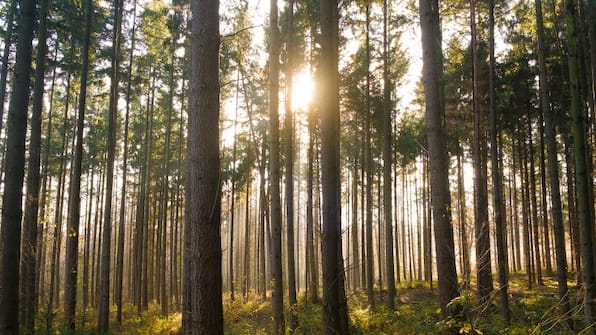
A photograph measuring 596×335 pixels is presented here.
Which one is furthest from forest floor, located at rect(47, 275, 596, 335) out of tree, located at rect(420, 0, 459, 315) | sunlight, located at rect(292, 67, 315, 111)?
sunlight, located at rect(292, 67, 315, 111)

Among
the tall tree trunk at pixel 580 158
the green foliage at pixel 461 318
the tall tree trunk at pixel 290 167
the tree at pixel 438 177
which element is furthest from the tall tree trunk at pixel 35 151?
the tall tree trunk at pixel 580 158

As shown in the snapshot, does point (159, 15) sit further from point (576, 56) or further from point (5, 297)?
point (576, 56)

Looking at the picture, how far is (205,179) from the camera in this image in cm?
448

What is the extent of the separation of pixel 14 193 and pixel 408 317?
11.2 metres

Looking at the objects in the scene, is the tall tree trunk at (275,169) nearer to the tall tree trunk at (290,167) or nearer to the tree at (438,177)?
the tall tree trunk at (290,167)

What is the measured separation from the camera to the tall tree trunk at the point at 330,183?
6098mm

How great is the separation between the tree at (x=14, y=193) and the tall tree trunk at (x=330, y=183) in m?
5.59

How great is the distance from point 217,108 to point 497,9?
12.1m

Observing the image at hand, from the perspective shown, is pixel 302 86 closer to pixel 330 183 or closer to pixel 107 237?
pixel 107 237

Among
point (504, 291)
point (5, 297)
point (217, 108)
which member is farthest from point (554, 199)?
point (5, 297)

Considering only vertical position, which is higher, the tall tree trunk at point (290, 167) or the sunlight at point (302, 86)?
the sunlight at point (302, 86)

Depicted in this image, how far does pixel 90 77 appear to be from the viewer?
1672cm

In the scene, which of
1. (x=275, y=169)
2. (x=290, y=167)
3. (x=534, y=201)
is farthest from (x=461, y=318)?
(x=534, y=201)

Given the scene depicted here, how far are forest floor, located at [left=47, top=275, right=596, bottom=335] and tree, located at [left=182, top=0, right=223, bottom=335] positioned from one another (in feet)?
9.27
